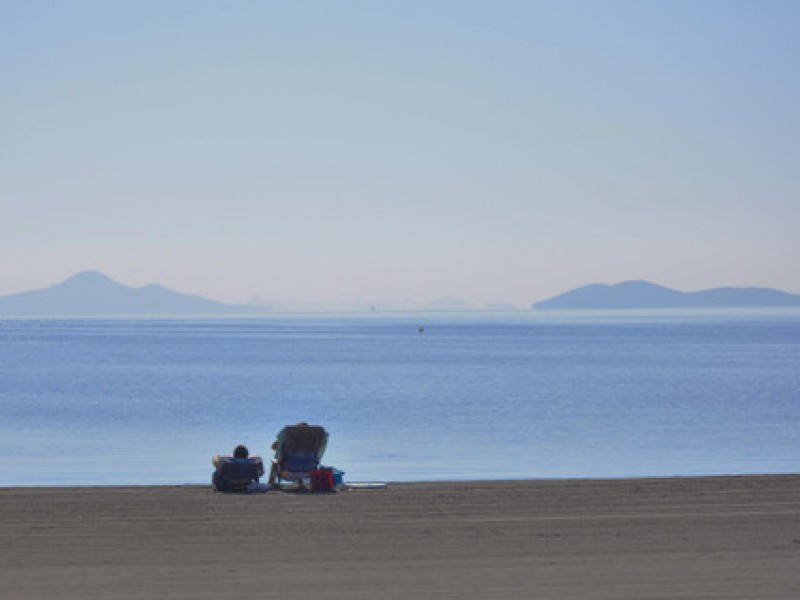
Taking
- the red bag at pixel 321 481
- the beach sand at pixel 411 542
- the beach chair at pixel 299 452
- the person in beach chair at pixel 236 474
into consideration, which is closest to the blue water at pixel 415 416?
the beach chair at pixel 299 452

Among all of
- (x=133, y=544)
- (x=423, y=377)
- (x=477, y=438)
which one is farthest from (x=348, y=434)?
(x=423, y=377)

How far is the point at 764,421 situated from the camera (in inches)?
1439

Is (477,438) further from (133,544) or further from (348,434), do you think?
(133,544)

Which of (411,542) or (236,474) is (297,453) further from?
(411,542)

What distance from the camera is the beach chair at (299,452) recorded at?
52.8ft

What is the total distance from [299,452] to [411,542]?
5.64 m

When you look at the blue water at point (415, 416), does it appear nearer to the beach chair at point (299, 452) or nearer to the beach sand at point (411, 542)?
the beach chair at point (299, 452)

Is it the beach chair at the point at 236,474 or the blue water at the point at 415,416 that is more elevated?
the beach chair at the point at 236,474

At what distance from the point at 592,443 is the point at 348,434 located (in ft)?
21.1

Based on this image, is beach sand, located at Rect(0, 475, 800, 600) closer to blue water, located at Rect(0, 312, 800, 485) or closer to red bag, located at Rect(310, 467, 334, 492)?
red bag, located at Rect(310, 467, 334, 492)

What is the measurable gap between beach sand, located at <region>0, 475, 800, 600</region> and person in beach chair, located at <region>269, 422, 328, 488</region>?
1064 mm

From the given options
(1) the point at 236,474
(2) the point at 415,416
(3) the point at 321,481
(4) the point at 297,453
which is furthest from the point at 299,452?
(2) the point at 415,416

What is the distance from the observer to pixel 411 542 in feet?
35.9

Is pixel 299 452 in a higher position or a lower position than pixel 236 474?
higher
